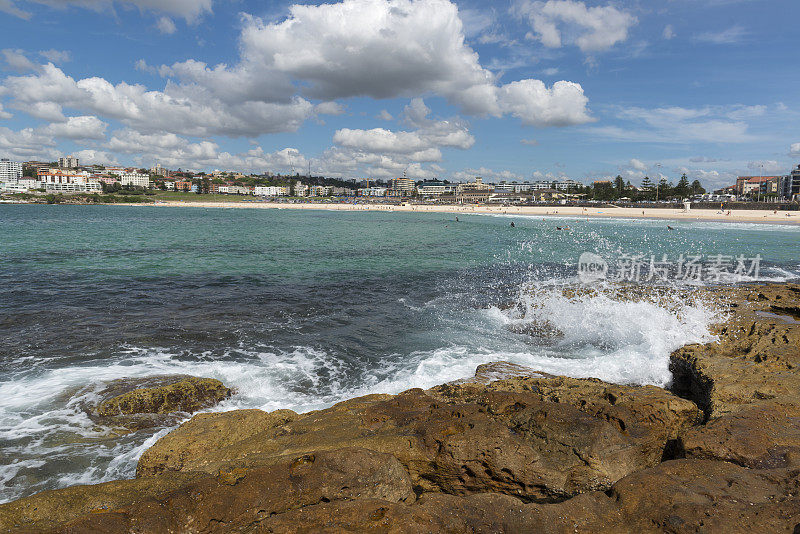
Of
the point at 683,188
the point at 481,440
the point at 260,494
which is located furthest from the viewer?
the point at 683,188

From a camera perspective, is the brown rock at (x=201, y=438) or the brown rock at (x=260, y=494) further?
the brown rock at (x=201, y=438)

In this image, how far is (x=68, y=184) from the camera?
188 meters

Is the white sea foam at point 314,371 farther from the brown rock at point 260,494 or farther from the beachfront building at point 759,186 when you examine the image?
the beachfront building at point 759,186

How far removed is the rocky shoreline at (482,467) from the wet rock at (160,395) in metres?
1.94

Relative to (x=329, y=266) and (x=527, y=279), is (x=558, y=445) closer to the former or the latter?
(x=527, y=279)

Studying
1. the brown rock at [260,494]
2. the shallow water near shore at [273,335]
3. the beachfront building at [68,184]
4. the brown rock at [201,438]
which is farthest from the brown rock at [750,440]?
the beachfront building at [68,184]

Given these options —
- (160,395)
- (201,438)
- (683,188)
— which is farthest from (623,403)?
(683,188)

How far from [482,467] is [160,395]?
615cm

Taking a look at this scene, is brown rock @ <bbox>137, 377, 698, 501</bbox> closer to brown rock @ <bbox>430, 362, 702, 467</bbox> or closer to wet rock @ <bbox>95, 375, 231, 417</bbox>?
brown rock @ <bbox>430, 362, 702, 467</bbox>

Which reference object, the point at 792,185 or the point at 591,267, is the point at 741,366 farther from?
the point at 792,185

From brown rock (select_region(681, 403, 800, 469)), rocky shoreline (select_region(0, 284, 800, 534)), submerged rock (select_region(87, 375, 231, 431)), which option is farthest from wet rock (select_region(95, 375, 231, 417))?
brown rock (select_region(681, 403, 800, 469))

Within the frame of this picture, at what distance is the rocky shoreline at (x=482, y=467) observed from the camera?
327 cm

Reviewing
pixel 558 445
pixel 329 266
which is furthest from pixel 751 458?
pixel 329 266

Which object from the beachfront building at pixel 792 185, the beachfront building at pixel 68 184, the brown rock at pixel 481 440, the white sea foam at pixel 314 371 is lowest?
the white sea foam at pixel 314 371
